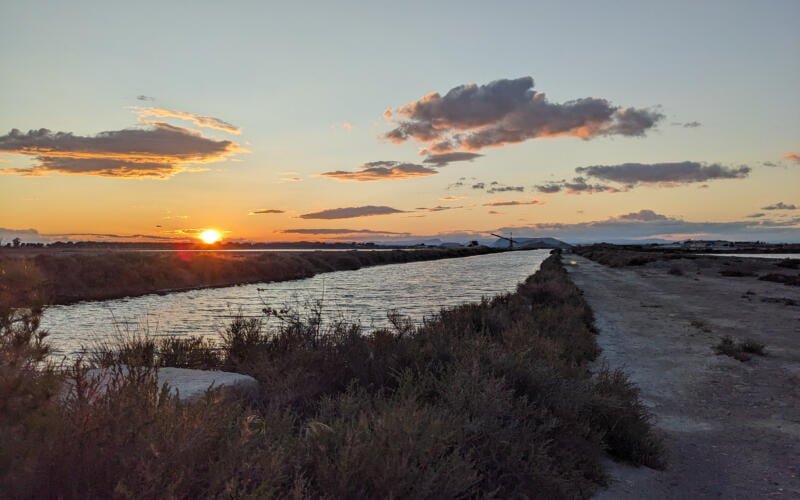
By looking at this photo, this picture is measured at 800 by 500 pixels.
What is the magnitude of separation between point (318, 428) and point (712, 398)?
26.5ft

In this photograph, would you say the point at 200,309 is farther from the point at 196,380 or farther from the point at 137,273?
the point at 196,380

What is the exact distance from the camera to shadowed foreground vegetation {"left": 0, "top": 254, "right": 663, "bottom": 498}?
2857mm

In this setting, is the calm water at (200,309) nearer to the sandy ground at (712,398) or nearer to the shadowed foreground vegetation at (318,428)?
the shadowed foreground vegetation at (318,428)

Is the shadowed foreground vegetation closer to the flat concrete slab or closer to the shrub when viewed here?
the flat concrete slab

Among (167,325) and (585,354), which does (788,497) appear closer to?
(585,354)

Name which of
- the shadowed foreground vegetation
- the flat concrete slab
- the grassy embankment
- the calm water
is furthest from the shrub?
the grassy embankment

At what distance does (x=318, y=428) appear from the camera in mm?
4059

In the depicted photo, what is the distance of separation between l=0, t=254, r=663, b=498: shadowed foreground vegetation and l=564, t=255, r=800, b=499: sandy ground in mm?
558

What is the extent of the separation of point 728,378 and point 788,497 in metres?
6.02

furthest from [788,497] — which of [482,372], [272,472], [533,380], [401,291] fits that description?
[401,291]

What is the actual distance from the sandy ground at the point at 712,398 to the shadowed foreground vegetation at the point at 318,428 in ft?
1.83

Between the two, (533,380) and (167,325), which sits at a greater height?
(533,380)

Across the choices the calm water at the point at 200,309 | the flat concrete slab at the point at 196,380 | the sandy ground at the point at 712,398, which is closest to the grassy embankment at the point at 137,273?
the calm water at the point at 200,309

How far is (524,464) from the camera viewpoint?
4.48 meters
